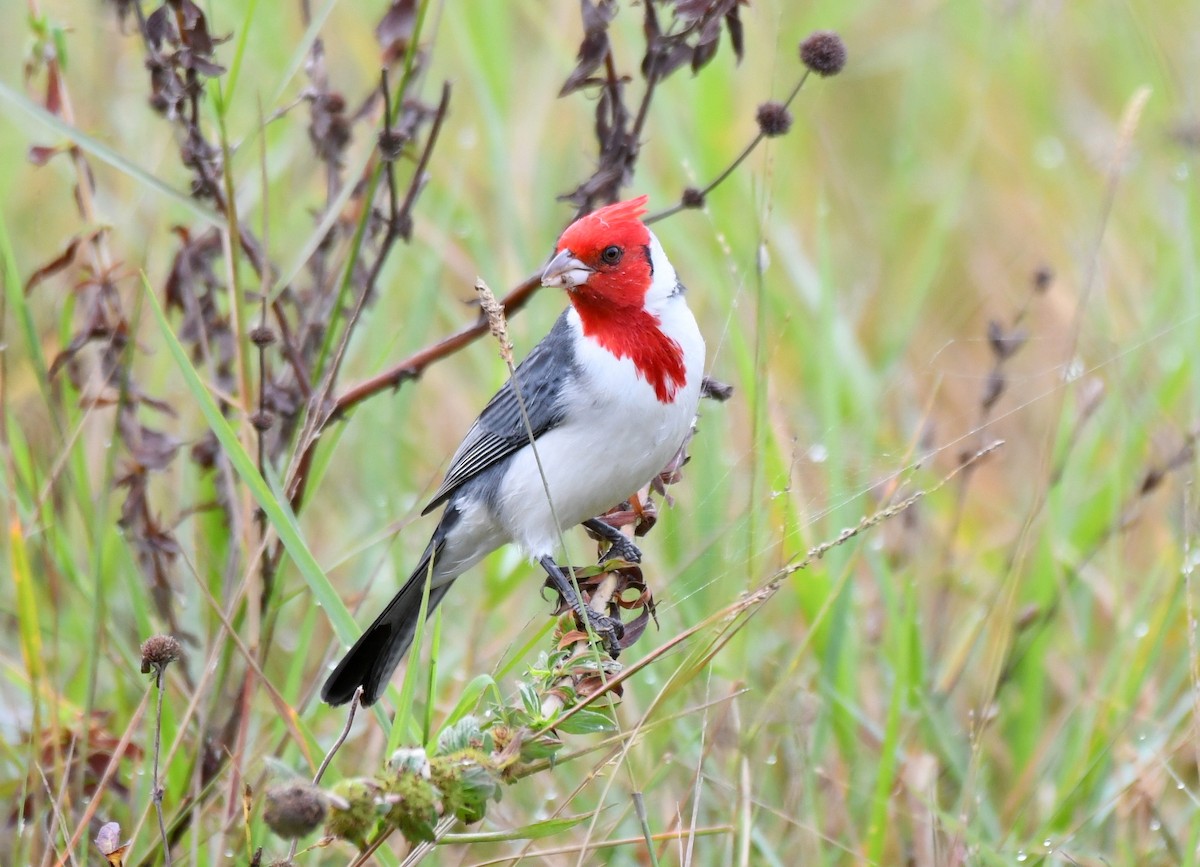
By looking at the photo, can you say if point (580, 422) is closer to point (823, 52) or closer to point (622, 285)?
point (622, 285)

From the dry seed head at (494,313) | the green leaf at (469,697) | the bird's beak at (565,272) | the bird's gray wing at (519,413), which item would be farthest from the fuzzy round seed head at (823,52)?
the green leaf at (469,697)

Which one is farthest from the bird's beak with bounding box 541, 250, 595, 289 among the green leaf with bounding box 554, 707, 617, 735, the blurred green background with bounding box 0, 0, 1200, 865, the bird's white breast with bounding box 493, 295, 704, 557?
the green leaf with bounding box 554, 707, 617, 735

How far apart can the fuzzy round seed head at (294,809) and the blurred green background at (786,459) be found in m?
0.61

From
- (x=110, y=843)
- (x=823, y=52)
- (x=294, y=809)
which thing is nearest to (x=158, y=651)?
(x=110, y=843)

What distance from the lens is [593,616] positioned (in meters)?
2.90

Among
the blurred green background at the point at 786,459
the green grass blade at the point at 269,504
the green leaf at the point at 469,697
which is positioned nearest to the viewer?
the green leaf at the point at 469,697

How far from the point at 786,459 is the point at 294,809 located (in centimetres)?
216

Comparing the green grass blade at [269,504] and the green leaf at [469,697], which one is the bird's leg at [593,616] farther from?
the green grass blade at [269,504]

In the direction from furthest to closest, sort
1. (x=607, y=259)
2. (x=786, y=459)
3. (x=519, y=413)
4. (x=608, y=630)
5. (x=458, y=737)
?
(x=786, y=459)
(x=519, y=413)
(x=607, y=259)
(x=608, y=630)
(x=458, y=737)

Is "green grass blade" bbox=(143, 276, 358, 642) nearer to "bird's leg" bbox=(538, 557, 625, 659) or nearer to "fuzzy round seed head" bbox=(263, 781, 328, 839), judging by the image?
"bird's leg" bbox=(538, 557, 625, 659)

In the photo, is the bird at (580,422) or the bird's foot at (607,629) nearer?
the bird's foot at (607,629)

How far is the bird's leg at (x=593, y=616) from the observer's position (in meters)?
2.72

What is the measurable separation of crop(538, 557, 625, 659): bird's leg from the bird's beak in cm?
63

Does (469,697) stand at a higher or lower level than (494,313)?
lower
